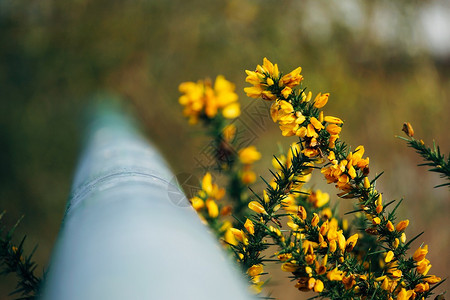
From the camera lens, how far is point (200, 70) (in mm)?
1990

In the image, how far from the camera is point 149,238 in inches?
10.2

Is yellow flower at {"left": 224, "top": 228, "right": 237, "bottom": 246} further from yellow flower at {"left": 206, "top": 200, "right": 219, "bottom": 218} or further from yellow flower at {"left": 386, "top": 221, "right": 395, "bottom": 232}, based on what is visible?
yellow flower at {"left": 386, "top": 221, "right": 395, "bottom": 232}

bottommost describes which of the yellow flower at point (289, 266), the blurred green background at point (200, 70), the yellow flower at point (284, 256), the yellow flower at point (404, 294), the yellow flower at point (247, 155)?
the yellow flower at point (289, 266)

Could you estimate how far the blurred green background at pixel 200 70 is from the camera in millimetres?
1904

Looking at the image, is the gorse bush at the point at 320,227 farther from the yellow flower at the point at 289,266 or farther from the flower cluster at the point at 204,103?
the flower cluster at the point at 204,103

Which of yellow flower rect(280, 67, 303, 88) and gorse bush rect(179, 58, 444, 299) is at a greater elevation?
yellow flower rect(280, 67, 303, 88)

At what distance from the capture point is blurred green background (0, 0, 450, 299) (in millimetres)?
1904

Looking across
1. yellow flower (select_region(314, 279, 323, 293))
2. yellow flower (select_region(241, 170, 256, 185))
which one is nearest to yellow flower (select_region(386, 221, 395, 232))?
yellow flower (select_region(314, 279, 323, 293))

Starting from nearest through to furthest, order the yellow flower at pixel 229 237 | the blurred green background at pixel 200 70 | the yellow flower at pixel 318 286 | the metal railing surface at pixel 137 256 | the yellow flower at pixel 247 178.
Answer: the metal railing surface at pixel 137 256, the yellow flower at pixel 318 286, the yellow flower at pixel 229 237, the yellow flower at pixel 247 178, the blurred green background at pixel 200 70

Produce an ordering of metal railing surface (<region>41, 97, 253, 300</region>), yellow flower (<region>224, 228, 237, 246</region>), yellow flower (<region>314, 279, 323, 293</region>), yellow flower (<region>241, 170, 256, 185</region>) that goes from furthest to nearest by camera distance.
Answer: yellow flower (<region>241, 170, 256, 185</region>) → yellow flower (<region>224, 228, 237, 246</region>) → yellow flower (<region>314, 279, 323, 293</region>) → metal railing surface (<region>41, 97, 253, 300</region>)

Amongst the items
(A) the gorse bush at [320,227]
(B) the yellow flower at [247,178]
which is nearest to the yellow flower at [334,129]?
(A) the gorse bush at [320,227]

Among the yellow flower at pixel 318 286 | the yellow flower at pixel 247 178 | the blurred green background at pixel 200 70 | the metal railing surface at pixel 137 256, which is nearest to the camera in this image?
the metal railing surface at pixel 137 256

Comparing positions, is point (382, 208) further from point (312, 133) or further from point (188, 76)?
point (188, 76)

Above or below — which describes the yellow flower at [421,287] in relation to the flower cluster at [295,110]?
A: below
